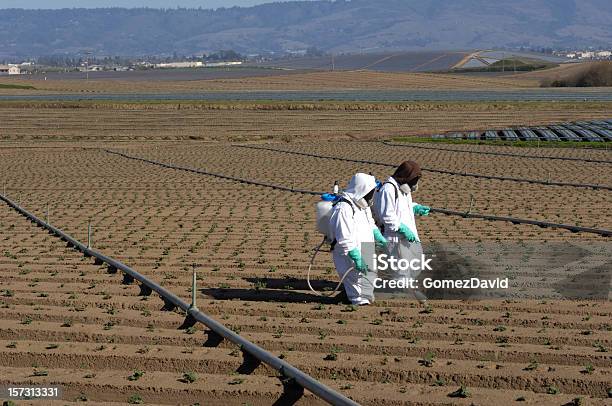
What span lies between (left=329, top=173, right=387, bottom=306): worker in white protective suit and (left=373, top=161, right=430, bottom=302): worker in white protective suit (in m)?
0.10

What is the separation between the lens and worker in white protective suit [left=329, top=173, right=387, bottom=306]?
9.47 m

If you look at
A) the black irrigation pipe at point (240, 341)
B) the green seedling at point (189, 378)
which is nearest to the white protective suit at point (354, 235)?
the black irrigation pipe at point (240, 341)

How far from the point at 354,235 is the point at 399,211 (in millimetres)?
594

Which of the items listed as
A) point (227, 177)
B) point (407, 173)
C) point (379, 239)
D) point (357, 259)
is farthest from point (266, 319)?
point (227, 177)

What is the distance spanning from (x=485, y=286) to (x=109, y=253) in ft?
17.1


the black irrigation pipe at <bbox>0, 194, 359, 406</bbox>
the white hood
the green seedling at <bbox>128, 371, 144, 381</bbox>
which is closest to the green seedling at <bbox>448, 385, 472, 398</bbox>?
the black irrigation pipe at <bbox>0, 194, 359, 406</bbox>

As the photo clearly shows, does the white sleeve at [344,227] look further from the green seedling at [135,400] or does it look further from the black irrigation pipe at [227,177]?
the black irrigation pipe at [227,177]

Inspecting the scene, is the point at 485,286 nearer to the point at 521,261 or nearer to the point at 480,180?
the point at 521,261

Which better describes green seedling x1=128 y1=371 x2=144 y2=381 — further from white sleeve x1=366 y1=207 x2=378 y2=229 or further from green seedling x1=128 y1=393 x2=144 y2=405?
A: white sleeve x1=366 y1=207 x2=378 y2=229

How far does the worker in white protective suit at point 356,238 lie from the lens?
947cm

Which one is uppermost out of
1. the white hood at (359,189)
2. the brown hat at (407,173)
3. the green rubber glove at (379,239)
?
the brown hat at (407,173)

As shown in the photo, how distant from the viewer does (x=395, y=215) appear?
9828 millimetres

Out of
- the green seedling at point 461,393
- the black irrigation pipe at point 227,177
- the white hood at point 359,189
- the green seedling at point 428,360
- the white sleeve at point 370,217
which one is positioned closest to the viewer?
the green seedling at point 461,393

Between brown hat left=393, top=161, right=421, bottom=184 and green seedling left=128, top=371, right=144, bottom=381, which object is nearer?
green seedling left=128, top=371, right=144, bottom=381
